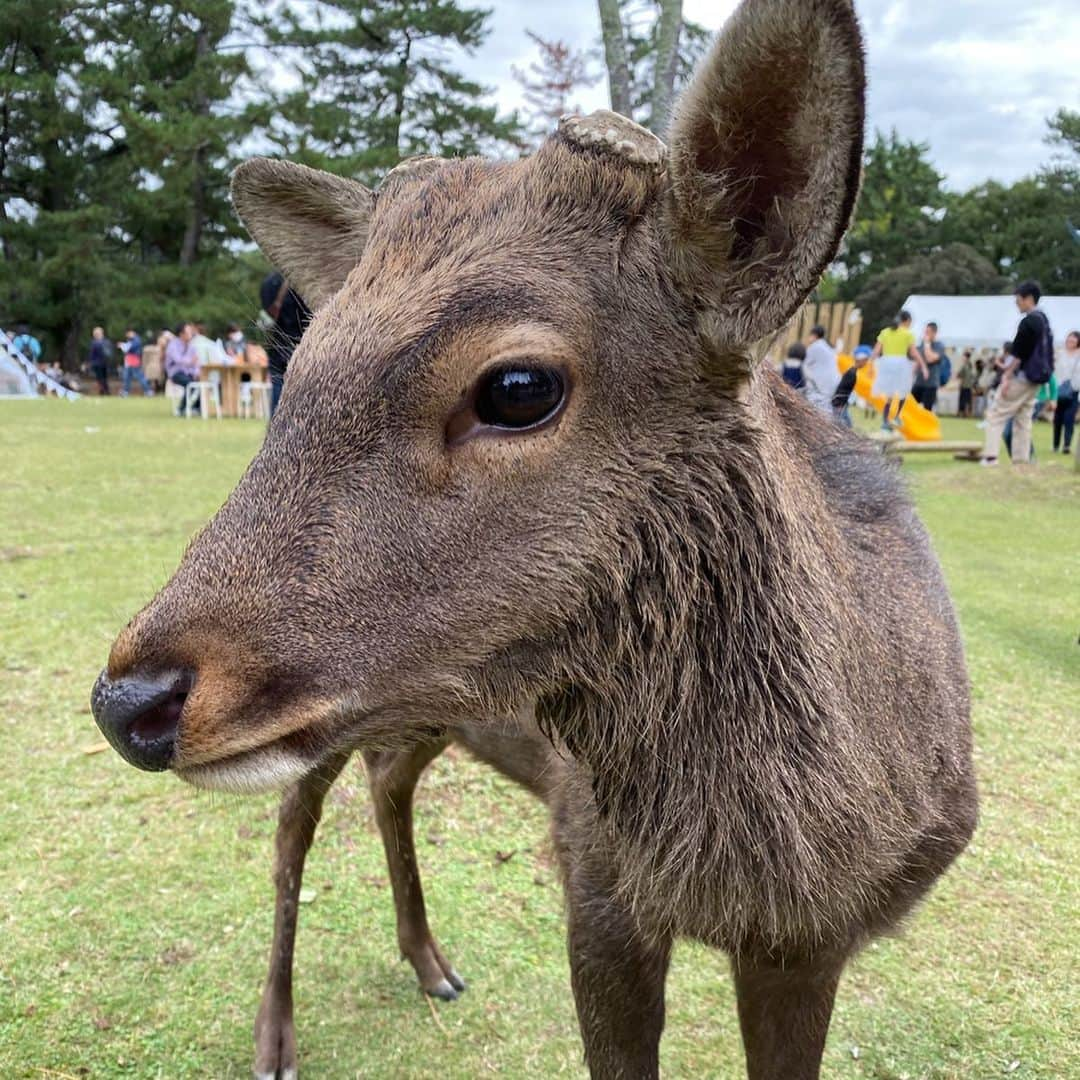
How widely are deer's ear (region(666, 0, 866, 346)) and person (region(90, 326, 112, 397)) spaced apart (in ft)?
109

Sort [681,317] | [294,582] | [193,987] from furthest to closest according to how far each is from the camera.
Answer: [193,987]
[681,317]
[294,582]

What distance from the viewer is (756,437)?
1.75 metres

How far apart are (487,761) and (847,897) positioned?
118cm

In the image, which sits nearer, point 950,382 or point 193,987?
point 193,987

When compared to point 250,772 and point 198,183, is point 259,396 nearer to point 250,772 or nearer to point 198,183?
point 198,183

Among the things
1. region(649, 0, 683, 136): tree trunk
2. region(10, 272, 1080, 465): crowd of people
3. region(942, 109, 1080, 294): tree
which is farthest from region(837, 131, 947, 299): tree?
region(649, 0, 683, 136): tree trunk

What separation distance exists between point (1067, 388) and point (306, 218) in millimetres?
18741

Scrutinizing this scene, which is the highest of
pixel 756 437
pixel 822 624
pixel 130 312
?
pixel 130 312

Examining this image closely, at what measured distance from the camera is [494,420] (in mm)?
1569

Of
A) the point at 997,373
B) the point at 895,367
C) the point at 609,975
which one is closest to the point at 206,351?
the point at 895,367

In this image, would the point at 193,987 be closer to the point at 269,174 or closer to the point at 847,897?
the point at 847,897

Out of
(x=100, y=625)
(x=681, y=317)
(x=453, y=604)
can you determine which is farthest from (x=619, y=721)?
(x=100, y=625)

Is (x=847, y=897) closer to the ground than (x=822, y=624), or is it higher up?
closer to the ground

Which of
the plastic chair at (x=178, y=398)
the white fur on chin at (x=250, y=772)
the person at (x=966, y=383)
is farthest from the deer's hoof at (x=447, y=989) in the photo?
the person at (x=966, y=383)
